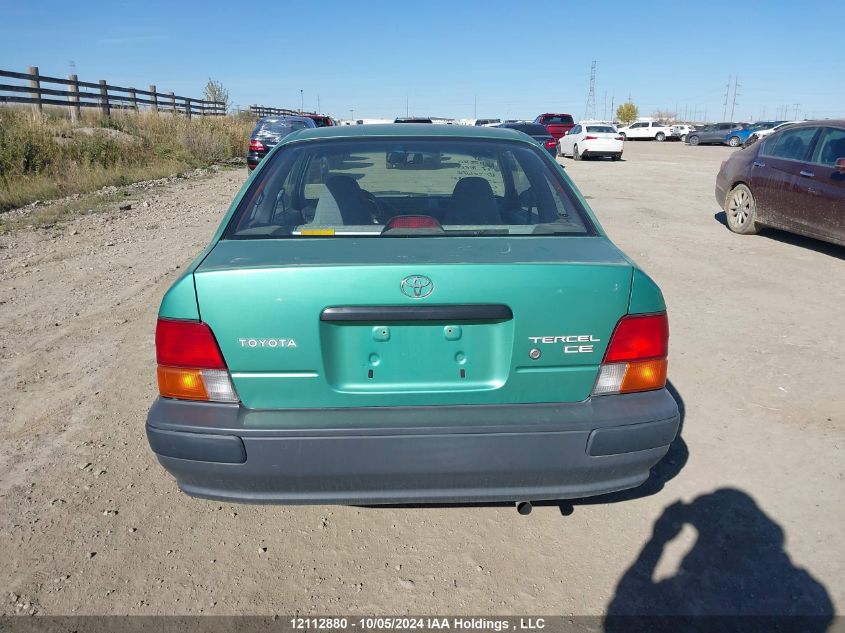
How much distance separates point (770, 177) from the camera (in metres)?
8.70

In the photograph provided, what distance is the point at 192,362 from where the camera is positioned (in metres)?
2.31

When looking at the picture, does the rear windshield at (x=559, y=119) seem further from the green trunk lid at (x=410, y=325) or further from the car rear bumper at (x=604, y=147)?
the green trunk lid at (x=410, y=325)

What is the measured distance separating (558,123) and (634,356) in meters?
32.2

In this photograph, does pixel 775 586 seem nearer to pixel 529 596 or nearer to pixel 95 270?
pixel 529 596

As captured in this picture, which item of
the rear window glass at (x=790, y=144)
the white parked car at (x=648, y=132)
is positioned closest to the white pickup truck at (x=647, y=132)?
the white parked car at (x=648, y=132)

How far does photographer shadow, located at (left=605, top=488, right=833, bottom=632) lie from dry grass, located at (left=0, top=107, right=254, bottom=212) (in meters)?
11.9

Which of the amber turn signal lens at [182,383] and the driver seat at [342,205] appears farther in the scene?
the driver seat at [342,205]

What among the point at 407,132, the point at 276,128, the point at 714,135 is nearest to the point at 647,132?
the point at 714,135

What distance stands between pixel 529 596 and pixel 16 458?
8.68 feet

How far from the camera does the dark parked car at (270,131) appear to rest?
18141 millimetres

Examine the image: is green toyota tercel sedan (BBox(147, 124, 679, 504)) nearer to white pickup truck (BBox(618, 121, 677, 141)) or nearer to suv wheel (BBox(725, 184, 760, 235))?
suv wheel (BBox(725, 184, 760, 235))

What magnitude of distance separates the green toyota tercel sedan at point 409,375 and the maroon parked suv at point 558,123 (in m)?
31.3

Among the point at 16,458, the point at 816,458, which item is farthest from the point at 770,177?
the point at 16,458

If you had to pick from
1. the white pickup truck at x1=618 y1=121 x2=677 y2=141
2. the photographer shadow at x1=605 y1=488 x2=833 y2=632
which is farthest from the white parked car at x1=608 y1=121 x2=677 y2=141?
the photographer shadow at x1=605 y1=488 x2=833 y2=632
